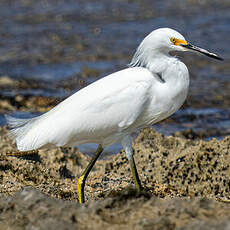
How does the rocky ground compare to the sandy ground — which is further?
the rocky ground

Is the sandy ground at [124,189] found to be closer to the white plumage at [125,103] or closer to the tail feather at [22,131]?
the tail feather at [22,131]

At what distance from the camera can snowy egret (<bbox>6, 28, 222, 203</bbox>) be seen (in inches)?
179

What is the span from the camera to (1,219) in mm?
3570

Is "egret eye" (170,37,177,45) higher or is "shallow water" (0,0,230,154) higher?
"egret eye" (170,37,177,45)

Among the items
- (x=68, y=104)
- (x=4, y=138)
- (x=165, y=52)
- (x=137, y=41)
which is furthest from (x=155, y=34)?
(x=137, y=41)

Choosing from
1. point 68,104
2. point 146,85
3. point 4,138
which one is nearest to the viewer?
point 146,85

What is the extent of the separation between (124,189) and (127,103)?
1098 millimetres

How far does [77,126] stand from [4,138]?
2.33 metres

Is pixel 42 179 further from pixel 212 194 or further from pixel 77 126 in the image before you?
pixel 212 194

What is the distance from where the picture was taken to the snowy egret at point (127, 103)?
4539mm

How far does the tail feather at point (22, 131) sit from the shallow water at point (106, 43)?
3.61 metres

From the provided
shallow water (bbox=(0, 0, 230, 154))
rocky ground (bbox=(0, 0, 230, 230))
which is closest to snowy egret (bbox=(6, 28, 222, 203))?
rocky ground (bbox=(0, 0, 230, 230))

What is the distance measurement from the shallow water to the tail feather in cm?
361

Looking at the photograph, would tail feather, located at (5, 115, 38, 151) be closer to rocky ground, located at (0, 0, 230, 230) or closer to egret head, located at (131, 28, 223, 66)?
rocky ground, located at (0, 0, 230, 230)
